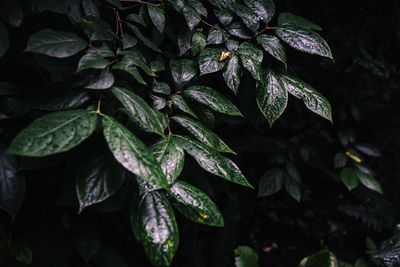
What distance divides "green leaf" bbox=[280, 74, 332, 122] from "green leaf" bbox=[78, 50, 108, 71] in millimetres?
473

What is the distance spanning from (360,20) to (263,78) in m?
0.92

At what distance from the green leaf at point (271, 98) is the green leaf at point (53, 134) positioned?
424 millimetres

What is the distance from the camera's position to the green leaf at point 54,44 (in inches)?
21.4

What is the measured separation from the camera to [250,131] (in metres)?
2.10

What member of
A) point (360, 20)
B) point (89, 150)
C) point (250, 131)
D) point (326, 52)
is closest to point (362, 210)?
point (250, 131)

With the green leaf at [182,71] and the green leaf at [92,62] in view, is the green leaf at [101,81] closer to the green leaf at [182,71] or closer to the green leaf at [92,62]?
the green leaf at [92,62]

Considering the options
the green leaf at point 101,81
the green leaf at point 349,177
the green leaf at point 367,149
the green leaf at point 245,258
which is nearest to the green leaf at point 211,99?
the green leaf at point 101,81

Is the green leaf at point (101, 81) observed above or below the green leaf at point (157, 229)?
above

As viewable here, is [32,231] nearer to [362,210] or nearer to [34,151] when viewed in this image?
[34,151]

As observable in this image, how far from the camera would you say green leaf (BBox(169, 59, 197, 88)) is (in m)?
0.74

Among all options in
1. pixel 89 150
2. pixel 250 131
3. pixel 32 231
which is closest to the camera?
pixel 89 150

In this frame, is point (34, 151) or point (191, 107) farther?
point (191, 107)

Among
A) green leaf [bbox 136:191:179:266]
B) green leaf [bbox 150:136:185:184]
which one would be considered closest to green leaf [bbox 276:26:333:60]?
green leaf [bbox 150:136:185:184]

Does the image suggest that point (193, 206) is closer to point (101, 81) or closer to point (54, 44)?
point (101, 81)
